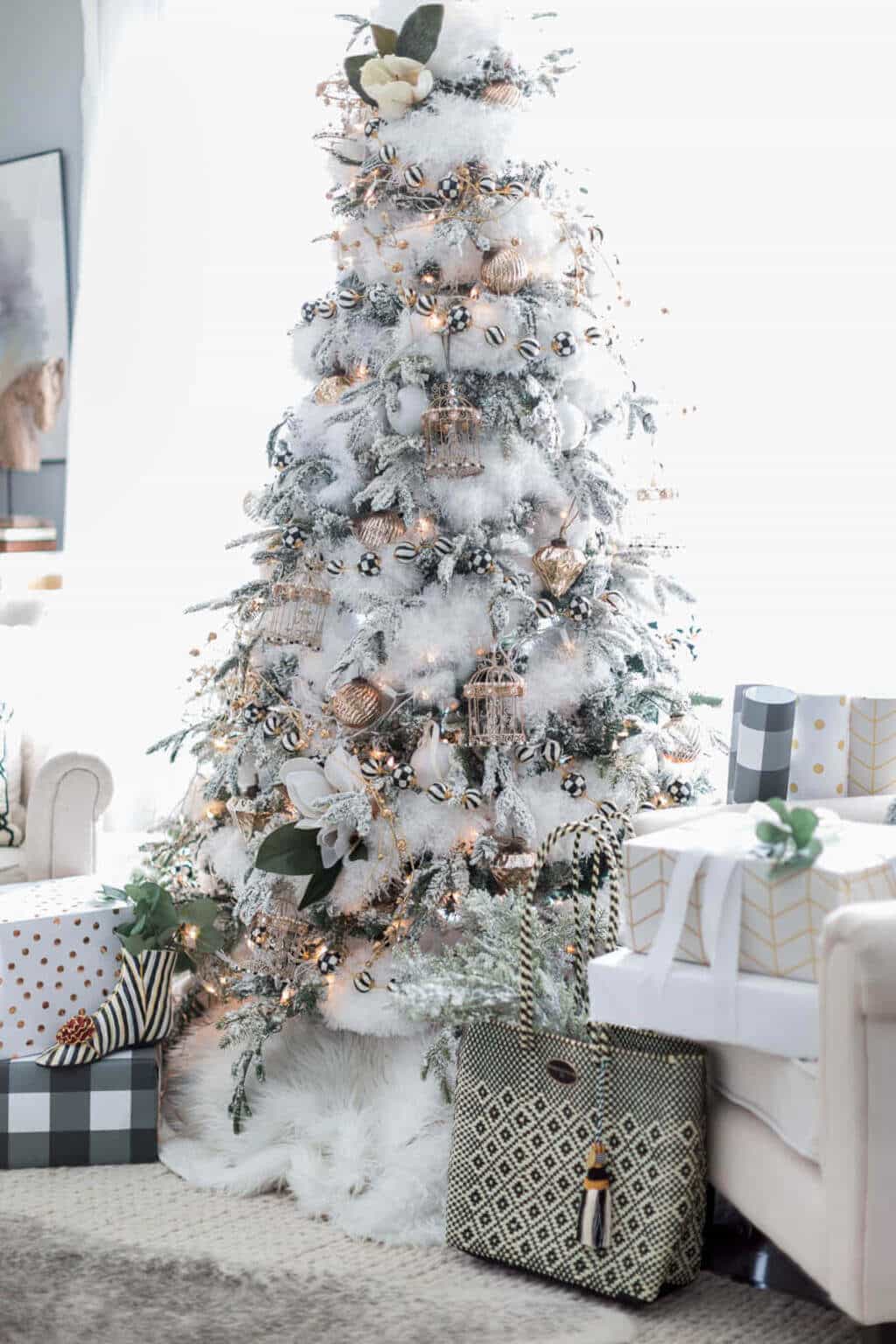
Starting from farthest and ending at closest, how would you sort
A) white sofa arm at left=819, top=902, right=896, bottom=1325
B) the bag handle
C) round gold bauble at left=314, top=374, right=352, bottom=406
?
1. round gold bauble at left=314, top=374, right=352, bottom=406
2. the bag handle
3. white sofa arm at left=819, top=902, right=896, bottom=1325

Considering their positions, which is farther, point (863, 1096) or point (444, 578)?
point (444, 578)

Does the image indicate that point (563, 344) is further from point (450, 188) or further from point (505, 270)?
point (450, 188)

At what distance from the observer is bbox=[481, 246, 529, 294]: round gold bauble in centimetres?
257

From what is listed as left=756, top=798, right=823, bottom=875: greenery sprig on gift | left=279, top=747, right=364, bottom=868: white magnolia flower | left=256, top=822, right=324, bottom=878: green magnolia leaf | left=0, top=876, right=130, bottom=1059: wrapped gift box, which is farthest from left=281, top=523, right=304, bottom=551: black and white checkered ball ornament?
left=756, top=798, right=823, bottom=875: greenery sprig on gift

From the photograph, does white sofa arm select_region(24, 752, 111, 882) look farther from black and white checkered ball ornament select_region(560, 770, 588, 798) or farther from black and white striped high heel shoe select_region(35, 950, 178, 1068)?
black and white checkered ball ornament select_region(560, 770, 588, 798)

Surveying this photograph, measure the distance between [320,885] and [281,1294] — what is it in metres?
0.73

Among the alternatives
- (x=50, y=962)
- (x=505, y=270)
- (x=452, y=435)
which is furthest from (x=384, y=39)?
(x=50, y=962)

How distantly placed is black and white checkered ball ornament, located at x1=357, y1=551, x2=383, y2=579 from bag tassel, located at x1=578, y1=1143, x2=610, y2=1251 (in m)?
1.10

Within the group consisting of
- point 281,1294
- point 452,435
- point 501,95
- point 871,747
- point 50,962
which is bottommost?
point 281,1294

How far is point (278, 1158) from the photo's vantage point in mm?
2461

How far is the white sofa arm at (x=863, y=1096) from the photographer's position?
1.66m

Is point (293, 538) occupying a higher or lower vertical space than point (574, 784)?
higher

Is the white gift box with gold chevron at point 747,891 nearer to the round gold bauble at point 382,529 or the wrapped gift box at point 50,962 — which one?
the round gold bauble at point 382,529

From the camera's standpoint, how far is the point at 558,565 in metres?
2.58
